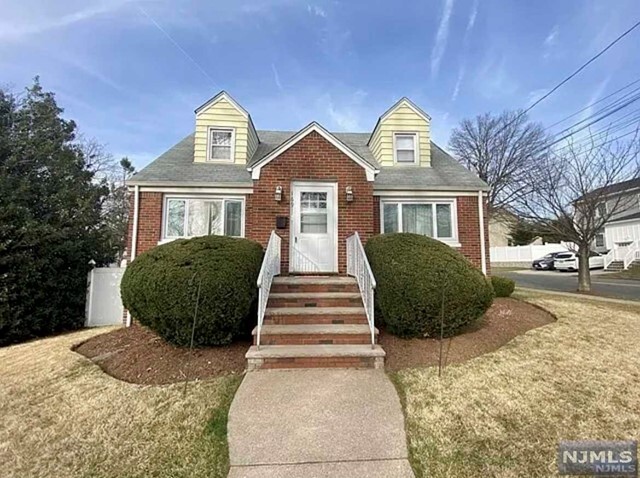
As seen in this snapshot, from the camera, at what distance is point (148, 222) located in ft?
29.7

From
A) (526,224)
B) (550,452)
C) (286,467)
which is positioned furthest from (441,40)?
(286,467)

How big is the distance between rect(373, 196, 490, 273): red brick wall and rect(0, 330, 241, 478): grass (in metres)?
6.90

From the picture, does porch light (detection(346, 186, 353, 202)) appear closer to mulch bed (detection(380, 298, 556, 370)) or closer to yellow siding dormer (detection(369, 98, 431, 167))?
yellow siding dormer (detection(369, 98, 431, 167))

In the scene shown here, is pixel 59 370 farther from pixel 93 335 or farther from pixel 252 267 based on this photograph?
pixel 252 267

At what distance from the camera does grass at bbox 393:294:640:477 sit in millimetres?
3209

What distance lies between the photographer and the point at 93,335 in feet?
26.3

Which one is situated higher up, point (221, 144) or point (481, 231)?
point (221, 144)

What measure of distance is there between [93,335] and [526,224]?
58.4ft

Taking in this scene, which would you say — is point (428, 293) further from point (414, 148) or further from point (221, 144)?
point (221, 144)

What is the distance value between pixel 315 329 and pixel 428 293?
2.03 metres

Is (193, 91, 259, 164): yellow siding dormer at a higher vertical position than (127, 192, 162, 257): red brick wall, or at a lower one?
higher

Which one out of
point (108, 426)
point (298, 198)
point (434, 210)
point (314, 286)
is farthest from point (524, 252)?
point (108, 426)

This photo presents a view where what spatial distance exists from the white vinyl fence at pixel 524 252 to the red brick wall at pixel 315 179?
31.7 m
